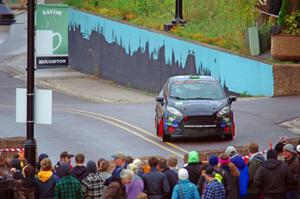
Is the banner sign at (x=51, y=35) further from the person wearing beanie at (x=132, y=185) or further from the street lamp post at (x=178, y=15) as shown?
the street lamp post at (x=178, y=15)

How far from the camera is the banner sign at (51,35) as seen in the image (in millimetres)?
17031

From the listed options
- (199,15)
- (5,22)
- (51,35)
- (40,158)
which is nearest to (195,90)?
(51,35)

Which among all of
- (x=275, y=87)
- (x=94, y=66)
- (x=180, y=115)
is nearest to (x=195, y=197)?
(x=180, y=115)

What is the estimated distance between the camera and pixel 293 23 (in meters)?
36.8

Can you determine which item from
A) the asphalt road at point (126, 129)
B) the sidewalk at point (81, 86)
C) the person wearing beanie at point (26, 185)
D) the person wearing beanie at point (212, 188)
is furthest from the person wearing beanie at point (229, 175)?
the sidewalk at point (81, 86)

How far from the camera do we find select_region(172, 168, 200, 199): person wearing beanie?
14.9 meters

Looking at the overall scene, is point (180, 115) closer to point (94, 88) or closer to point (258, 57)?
point (258, 57)

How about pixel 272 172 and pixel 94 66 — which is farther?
pixel 94 66

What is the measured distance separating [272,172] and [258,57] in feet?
71.8

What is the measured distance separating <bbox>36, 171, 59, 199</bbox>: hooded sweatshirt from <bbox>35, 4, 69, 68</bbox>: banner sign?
7.89ft

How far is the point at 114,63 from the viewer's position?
1930 inches

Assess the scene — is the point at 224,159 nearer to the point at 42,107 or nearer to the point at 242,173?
Result: the point at 242,173

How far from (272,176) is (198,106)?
391 inches

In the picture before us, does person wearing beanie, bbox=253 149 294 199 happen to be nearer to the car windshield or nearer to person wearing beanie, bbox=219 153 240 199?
Answer: person wearing beanie, bbox=219 153 240 199
